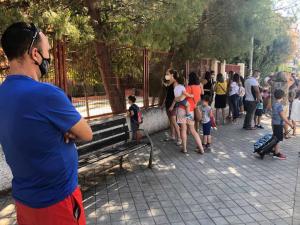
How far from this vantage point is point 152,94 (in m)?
10.9

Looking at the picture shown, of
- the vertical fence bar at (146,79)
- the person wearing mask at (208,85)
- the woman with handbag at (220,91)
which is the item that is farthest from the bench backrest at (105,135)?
the woman with handbag at (220,91)

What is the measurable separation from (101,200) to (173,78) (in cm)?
405

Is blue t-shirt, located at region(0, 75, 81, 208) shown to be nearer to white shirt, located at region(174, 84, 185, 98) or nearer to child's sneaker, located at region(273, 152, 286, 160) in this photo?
white shirt, located at region(174, 84, 185, 98)

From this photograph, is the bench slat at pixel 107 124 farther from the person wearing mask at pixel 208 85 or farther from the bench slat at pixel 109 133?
the person wearing mask at pixel 208 85

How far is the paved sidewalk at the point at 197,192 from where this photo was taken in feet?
15.2

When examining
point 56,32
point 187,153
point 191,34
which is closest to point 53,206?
point 56,32

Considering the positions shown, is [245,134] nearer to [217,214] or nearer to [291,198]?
[291,198]

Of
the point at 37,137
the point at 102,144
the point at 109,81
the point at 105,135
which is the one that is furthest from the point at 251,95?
the point at 37,137

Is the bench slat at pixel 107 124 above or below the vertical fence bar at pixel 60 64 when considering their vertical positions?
below

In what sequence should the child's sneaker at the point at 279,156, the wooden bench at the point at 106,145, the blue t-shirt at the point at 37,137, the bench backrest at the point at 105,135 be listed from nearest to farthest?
1. the blue t-shirt at the point at 37,137
2. the wooden bench at the point at 106,145
3. the bench backrest at the point at 105,135
4. the child's sneaker at the point at 279,156

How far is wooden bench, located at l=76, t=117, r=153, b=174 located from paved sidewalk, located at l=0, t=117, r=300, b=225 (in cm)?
44

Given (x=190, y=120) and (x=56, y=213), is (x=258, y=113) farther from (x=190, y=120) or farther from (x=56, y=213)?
(x=56, y=213)

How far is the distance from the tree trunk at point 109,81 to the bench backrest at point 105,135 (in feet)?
6.52

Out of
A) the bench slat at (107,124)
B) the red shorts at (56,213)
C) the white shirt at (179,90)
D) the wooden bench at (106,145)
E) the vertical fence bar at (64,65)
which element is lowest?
the wooden bench at (106,145)
